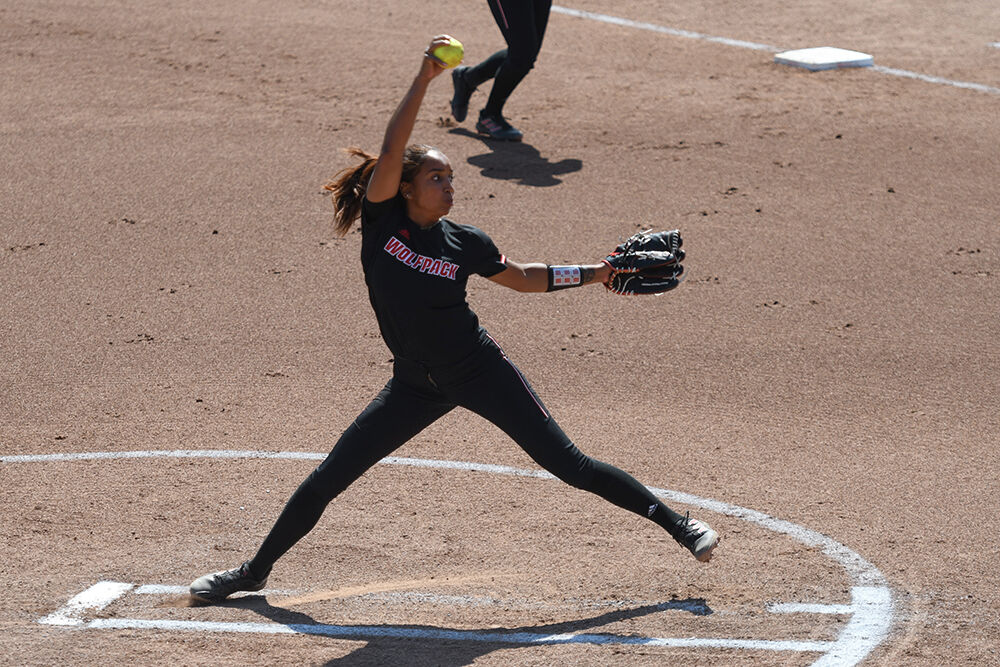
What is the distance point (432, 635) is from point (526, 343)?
11.3 ft

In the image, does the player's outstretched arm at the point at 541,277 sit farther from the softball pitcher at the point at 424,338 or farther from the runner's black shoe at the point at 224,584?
the runner's black shoe at the point at 224,584

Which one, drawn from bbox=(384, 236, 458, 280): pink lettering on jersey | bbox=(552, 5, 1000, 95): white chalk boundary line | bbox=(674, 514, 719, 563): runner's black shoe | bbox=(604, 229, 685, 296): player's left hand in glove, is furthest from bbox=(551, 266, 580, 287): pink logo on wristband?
bbox=(552, 5, 1000, 95): white chalk boundary line

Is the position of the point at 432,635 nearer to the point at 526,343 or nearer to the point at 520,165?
the point at 526,343

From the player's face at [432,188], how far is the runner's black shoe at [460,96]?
6091mm

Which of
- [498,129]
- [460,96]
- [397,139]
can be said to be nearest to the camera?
[397,139]

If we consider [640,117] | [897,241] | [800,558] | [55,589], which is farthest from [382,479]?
[640,117]

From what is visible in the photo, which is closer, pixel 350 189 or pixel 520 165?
pixel 350 189

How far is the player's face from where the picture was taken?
459 centimetres

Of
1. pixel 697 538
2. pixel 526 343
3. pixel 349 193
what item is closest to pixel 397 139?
pixel 349 193

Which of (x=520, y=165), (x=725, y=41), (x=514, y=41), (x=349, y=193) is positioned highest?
(x=725, y=41)

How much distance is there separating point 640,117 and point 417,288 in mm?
7096

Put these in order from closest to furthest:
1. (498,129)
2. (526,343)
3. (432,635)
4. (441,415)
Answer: (432,635) < (441,415) < (526,343) < (498,129)

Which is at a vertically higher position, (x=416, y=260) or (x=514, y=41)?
(x=514, y=41)

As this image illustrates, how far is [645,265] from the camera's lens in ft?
16.4
